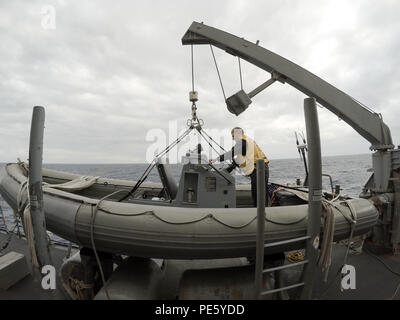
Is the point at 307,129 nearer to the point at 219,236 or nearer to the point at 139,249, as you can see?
the point at 219,236

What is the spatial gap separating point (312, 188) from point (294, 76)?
7.23ft

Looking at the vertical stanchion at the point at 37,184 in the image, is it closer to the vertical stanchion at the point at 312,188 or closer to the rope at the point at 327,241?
the vertical stanchion at the point at 312,188

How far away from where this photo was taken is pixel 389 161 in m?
3.59

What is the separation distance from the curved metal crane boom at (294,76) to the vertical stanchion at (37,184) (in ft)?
8.22

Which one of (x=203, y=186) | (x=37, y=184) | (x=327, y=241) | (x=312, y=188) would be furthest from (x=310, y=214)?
(x=37, y=184)

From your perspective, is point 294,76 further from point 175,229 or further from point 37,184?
point 37,184

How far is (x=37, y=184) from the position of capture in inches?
71.1

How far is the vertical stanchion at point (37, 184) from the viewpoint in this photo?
5.79ft

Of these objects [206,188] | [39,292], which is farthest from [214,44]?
[39,292]

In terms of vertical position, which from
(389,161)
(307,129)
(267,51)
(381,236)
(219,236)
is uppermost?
(267,51)

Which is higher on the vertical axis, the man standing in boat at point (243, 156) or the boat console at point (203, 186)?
the man standing in boat at point (243, 156)

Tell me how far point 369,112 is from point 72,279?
180 inches

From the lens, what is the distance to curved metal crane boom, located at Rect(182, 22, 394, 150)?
3.33 m


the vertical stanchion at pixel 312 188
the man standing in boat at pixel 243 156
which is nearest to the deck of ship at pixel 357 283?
the vertical stanchion at pixel 312 188
